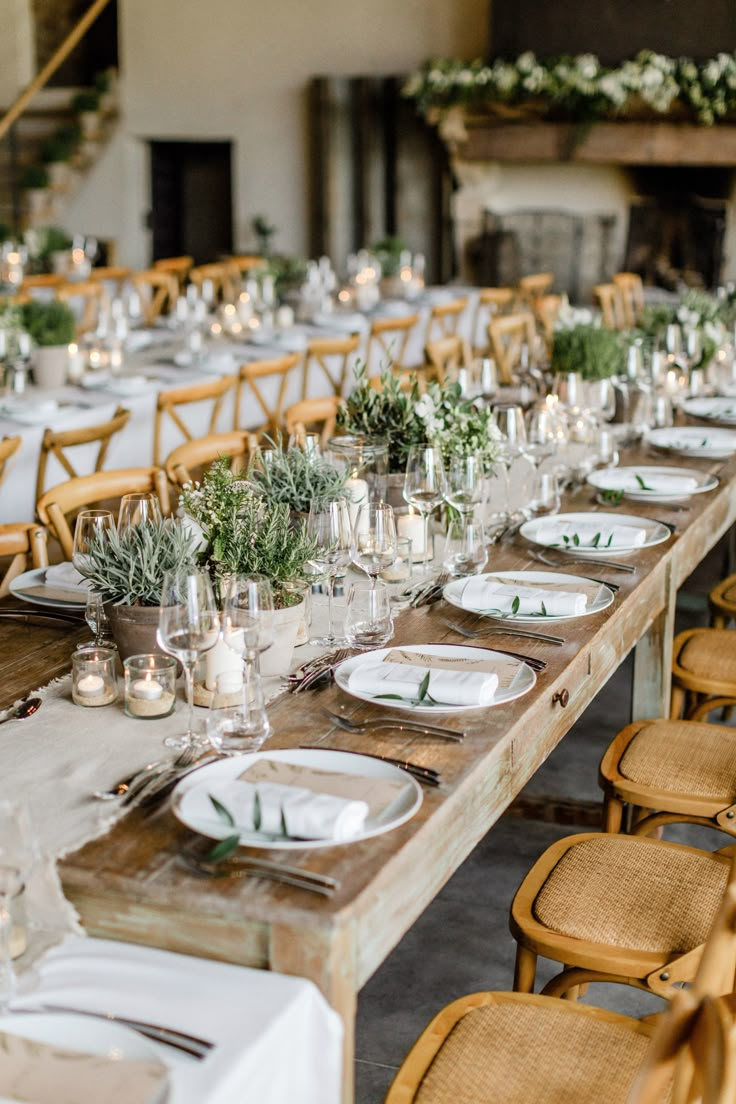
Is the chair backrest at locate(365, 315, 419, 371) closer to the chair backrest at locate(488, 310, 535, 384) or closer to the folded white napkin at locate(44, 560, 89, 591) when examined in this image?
the chair backrest at locate(488, 310, 535, 384)

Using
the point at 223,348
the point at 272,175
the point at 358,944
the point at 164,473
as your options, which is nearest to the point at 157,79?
the point at 272,175

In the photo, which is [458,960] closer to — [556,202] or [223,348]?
[223,348]

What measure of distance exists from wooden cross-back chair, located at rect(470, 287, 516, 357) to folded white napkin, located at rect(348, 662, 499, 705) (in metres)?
5.94

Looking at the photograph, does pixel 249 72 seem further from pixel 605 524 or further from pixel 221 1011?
pixel 221 1011

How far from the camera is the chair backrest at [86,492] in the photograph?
9.59ft

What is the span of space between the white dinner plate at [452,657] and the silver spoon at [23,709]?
0.47 meters

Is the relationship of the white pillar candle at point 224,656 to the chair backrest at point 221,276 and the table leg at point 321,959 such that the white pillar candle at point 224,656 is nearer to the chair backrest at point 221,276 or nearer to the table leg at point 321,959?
the table leg at point 321,959

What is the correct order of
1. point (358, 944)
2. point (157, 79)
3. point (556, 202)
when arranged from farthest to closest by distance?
point (157, 79)
point (556, 202)
point (358, 944)

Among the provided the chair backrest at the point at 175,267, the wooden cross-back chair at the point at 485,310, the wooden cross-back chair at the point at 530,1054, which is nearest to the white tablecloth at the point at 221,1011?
the wooden cross-back chair at the point at 530,1054

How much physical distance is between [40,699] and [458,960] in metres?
1.27

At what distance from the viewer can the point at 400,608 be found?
247cm

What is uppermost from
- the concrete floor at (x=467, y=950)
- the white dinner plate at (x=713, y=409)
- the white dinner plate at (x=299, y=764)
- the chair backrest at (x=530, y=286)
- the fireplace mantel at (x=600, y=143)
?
the fireplace mantel at (x=600, y=143)

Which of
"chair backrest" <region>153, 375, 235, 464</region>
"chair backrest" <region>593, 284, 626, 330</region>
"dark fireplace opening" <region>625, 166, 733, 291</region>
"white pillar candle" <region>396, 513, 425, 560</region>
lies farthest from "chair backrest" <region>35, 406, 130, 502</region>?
"dark fireplace opening" <region>625, 166, 733, 291</region>

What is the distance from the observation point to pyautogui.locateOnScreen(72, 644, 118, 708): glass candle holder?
2.01m
